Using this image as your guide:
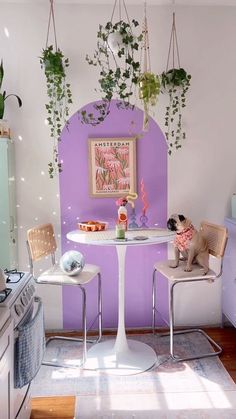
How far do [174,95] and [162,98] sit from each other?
0.10 metres

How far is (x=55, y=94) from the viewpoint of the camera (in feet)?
9.78

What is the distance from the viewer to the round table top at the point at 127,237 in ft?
8.13

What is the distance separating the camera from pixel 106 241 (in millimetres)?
2479

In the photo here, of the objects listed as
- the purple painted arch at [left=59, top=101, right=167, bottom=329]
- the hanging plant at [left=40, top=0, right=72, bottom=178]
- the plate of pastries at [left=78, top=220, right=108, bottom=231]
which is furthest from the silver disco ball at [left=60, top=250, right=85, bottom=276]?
the hanging plant at [left=40, top=0, right=72, bottom=178]

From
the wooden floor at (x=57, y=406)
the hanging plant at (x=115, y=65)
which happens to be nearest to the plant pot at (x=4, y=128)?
the hanging plant at (x=115, y=65)

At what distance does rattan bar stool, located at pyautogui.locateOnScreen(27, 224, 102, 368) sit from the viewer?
2.60 metres

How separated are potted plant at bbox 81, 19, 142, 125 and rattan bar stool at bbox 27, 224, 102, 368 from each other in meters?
0.94

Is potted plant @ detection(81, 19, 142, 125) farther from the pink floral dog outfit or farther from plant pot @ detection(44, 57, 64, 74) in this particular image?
the pink floral dog outfit

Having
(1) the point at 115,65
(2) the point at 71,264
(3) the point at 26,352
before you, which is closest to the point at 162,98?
(1) the point at 115,65

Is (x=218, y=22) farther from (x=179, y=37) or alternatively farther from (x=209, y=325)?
(x=209, y=325)

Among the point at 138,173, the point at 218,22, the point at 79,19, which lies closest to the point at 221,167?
the point at 138,173

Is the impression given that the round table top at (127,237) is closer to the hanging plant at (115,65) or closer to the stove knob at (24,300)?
the stove knob at (24,300)

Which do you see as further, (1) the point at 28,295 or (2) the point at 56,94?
(2) the point at 56,94

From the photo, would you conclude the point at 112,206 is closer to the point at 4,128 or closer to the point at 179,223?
the point at 179,223
